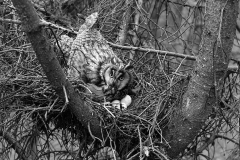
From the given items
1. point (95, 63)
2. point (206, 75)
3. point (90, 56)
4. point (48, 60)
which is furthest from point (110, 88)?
point (48, 60)

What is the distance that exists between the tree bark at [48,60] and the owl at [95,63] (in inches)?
35.9

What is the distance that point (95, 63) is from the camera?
5.21m

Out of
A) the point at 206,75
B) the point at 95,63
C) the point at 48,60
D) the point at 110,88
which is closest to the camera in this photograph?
the point at 48,60

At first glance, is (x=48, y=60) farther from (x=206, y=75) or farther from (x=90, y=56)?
(x=90, y=56)

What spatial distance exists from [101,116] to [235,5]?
160cm

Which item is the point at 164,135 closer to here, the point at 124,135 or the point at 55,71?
the point at 124,135

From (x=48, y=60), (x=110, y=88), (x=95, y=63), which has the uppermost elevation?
(x=48, y=60)

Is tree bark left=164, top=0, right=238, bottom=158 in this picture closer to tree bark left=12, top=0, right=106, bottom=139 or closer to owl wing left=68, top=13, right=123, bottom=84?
tree bark left=12, top=0, right=106, bottom=139

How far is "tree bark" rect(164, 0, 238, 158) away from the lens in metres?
3.55

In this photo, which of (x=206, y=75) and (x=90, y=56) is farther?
(x=90, y=56)

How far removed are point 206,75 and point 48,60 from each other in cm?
137

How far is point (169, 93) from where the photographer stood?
14.1ft

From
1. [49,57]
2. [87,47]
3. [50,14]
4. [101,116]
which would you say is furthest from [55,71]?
[50,14]

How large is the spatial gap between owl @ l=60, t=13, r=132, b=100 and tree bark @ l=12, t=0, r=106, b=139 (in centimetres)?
91
